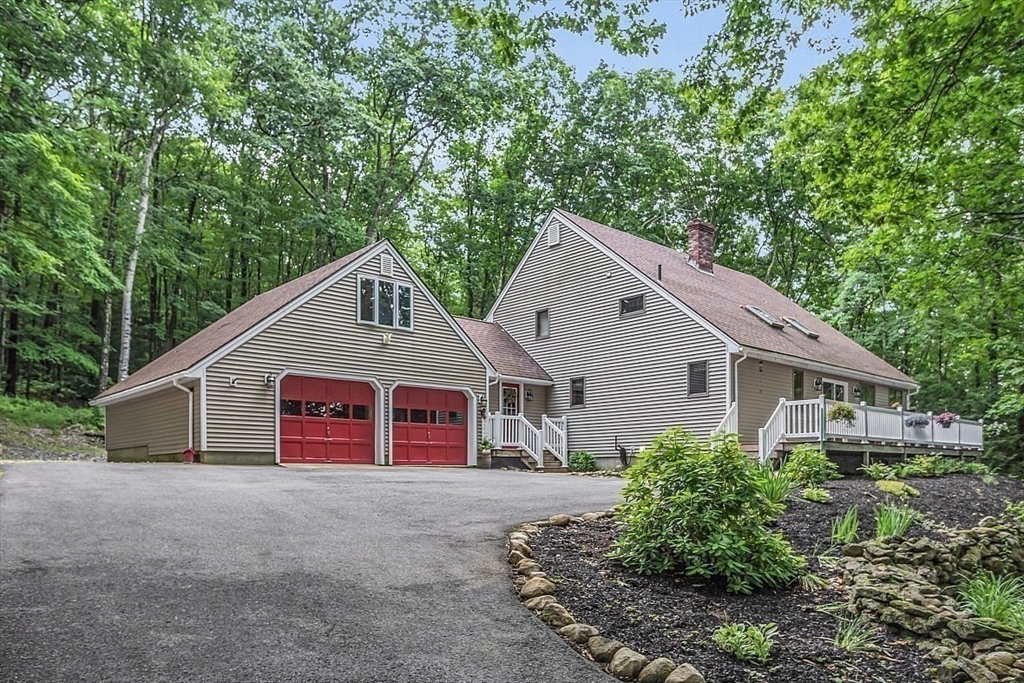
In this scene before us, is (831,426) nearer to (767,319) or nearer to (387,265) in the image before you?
(767,319)

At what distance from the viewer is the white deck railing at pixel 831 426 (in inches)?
612

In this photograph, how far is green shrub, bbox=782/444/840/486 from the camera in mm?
12078

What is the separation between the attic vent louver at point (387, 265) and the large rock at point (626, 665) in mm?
15492

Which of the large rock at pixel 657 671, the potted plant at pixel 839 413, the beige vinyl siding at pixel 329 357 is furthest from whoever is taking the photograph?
the beige vinyl siding at pixel 329 357

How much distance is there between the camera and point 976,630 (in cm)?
543

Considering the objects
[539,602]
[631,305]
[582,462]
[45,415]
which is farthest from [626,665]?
[45,415]

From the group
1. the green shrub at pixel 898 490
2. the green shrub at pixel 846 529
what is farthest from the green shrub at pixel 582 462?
the green shrub at pixel 846 529

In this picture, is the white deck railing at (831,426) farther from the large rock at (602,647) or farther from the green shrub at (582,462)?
the large rock at (602,647)

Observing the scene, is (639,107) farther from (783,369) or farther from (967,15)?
(967,15)

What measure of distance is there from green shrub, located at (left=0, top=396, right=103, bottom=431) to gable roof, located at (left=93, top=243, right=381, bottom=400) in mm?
2923

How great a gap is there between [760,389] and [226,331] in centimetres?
1325

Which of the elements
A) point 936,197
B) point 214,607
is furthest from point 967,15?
point 214,607

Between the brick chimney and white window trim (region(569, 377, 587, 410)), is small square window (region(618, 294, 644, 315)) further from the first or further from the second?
the brick chimney

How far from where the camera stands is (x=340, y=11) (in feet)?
97.8
